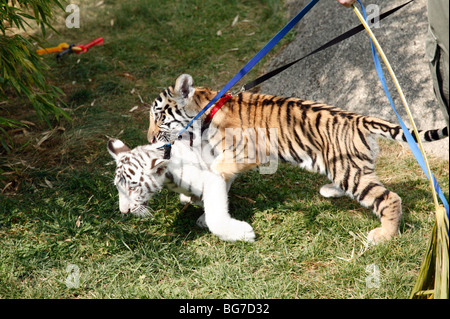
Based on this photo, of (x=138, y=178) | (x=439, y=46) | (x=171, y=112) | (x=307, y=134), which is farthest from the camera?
(x=171, y=112)

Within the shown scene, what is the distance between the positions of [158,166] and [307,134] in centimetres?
115

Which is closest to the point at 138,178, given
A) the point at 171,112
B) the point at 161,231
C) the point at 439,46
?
the point at 161,231

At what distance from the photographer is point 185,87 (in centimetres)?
352

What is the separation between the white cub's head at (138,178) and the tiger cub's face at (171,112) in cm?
51

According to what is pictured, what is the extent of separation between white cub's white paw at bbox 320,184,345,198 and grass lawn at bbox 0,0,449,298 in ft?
0.26

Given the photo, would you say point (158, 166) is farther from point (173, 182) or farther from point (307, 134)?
point (307, 134)

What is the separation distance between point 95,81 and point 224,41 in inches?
76.5

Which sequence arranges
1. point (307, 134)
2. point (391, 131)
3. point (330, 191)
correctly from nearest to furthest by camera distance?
point (391, 131), point (307, 134), point (330, 191)

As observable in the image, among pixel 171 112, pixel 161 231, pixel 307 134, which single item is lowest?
pixel 161 231

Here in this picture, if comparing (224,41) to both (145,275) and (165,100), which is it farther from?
(145,275)

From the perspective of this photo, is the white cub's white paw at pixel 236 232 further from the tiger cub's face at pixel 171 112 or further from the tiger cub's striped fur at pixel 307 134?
the tiger cub's face at pixel 171 112

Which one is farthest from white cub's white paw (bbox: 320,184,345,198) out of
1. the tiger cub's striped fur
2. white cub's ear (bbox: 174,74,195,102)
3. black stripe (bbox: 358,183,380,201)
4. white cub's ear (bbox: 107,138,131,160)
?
white cub's ear (bbox: 107,138,131,160)

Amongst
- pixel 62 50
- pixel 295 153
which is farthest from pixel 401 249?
pixel 62 50

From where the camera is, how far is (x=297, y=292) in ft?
9.09
